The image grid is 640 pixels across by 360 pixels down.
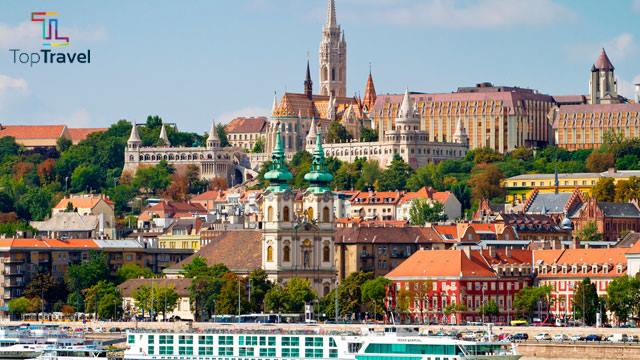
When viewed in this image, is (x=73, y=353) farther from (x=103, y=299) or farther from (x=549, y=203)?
(x=549, y=203)

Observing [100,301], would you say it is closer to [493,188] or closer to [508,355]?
[508,355]

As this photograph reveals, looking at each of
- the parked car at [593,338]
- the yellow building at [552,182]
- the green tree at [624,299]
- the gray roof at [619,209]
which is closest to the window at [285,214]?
the green tree at [624,299]

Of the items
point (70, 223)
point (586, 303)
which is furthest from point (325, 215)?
point (70, 223)

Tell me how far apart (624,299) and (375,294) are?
623 inches

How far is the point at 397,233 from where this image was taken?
14125 cm

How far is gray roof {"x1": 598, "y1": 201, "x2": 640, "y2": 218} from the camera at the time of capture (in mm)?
165913

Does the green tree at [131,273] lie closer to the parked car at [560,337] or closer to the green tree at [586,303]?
the green tree at [586,303]

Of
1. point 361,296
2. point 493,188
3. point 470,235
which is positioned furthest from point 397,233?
point 493,188

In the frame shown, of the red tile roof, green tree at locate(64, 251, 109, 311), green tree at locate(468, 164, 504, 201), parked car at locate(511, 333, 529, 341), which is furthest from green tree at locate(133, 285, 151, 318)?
green tree at locate(468, 164, 504, 201)

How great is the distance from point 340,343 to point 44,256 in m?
56.4

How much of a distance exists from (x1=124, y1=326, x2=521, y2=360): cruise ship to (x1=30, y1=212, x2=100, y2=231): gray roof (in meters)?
81.6

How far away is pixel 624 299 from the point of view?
4491 inches

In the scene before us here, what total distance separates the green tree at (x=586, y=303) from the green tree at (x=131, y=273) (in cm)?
3289

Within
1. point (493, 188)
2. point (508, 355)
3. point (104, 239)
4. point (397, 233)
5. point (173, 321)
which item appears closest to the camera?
point (508, 355)
